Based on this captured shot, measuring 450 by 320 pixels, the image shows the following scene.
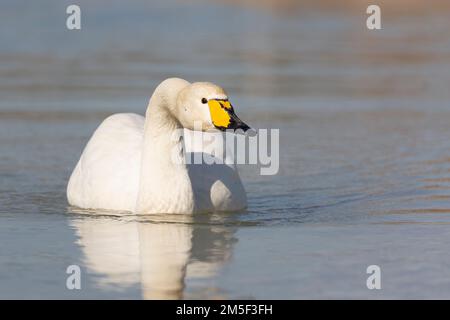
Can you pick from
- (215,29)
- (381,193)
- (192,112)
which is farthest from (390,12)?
(192,112)

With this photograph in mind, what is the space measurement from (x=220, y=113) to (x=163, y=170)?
1.02 metres

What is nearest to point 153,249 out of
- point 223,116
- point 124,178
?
point 223,116

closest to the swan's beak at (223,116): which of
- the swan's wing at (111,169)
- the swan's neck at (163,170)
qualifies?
the swan's neck at (163,170)

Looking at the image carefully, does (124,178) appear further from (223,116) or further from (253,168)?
(253,168)

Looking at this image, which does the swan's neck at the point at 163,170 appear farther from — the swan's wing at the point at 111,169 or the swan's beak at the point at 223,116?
the swan's beak at the point at 223,116

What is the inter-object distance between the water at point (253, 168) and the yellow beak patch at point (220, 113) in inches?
34.6

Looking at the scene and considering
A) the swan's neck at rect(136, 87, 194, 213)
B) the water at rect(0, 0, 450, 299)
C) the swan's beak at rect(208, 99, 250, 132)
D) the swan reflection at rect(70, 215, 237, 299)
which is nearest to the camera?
the swan reflection at rect(70, 215, 237, 299)

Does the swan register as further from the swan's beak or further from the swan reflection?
the swan reflection

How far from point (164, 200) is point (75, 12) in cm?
1875

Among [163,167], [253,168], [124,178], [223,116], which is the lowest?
[253,168]

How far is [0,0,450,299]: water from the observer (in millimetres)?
7367

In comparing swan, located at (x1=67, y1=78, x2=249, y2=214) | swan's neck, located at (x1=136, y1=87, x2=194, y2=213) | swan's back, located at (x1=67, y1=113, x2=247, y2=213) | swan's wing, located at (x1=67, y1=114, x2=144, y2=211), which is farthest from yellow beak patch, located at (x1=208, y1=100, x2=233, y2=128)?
swan's wing, located at (x1=67, y1=114, x2=144, y2=211)

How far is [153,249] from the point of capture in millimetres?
8164

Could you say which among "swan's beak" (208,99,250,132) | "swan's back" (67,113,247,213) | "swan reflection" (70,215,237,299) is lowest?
"swan reflection" (70,215,237,299)
